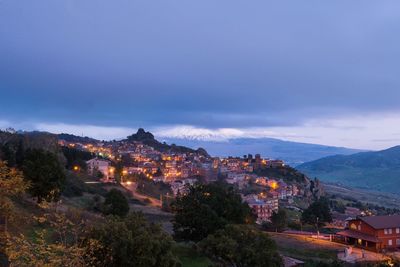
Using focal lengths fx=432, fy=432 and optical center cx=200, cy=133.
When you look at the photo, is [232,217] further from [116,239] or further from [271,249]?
[116,239]

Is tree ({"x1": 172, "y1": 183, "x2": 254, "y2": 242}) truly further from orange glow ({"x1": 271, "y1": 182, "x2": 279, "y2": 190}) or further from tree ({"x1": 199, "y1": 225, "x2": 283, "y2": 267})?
A: orange glow ({"x1": 271, "y1": 182, "x2": 279, "y2": 190})

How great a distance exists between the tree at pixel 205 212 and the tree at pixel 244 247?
10.1 metres

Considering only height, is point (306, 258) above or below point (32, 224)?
below

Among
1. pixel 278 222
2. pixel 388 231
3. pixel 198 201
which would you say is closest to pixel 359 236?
pixel 388 231

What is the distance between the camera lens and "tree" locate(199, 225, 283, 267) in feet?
73.3

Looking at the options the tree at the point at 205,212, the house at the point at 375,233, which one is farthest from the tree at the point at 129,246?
the house at the point at 375,233

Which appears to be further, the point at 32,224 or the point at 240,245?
the point at 32,224

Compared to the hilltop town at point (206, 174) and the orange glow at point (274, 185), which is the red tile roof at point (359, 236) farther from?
the orange glow at point (274, 185)

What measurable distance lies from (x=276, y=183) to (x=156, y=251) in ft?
330

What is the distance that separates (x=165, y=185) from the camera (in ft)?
302

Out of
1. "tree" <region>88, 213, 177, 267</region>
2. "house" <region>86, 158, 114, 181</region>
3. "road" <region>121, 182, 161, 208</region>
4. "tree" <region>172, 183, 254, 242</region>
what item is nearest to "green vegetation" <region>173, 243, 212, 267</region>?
"tree" <region>172, 183, 254, 242</region>

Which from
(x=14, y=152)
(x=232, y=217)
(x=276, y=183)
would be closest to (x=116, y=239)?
(x=232, y=217)

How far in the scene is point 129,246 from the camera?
1709cm

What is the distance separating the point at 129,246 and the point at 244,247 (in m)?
7.66
